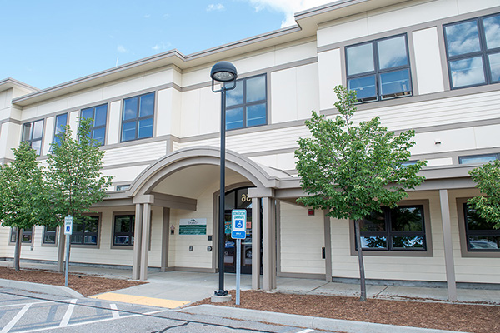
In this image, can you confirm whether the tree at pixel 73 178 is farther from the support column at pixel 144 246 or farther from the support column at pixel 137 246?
the support column at pixel 144 246

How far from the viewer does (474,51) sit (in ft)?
34.0

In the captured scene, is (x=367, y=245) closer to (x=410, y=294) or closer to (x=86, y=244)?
(x=410, y=294)

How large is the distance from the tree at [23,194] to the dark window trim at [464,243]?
1232 cm

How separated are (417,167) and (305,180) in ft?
7.66

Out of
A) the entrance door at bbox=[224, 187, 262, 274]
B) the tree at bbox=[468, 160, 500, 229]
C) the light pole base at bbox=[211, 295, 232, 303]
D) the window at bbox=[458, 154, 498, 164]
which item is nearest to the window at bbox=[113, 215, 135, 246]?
the entrance door at bbox=[224, 187, 262, 274]

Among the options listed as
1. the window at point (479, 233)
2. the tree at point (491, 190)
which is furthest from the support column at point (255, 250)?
the window at point (479, 233)

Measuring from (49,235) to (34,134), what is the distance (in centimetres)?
518

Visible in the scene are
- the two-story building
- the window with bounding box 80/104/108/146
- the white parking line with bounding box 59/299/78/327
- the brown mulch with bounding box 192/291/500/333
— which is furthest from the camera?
the window with bounding box 80/104/108/146

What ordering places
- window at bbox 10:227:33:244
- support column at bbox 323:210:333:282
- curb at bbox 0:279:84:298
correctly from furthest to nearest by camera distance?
window at bbox 10:227:33:244 → support column at bbox 323:210:333:282 → curb at bbox 0:279:84:298

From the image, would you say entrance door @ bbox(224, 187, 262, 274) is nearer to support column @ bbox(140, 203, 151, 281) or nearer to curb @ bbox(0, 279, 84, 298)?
support column @ bbox(140, 203, 151, 281)

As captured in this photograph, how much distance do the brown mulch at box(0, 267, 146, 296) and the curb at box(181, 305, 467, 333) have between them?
11.9 feet

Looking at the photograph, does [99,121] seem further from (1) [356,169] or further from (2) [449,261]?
(2) [449,261]

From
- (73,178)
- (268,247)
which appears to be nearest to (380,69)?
(268,247)

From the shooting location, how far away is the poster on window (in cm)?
1427
